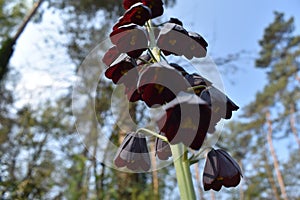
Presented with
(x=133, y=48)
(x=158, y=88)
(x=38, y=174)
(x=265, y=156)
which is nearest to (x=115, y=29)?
(x=133, y=48)

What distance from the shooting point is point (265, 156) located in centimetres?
2412

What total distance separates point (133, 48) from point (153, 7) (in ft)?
0.75

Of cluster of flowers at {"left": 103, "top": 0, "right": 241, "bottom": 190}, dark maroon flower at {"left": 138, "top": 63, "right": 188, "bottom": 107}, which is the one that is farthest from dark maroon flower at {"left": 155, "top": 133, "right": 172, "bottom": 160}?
dark maroon flower at {"left": 138, "top": 63, "right": 188, "bottom": 107}

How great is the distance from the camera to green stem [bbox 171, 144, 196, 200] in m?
0.99

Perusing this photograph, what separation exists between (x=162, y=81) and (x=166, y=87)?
0.08 feet

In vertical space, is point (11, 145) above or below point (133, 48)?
above

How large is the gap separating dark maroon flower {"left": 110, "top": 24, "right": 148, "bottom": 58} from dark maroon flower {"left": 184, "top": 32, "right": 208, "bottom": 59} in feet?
0.59

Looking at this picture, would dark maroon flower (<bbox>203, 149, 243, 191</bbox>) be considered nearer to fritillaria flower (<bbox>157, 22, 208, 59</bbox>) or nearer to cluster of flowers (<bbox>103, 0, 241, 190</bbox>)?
cluster of flowers (<bbox>103, 0, 241, 190</bbox>)

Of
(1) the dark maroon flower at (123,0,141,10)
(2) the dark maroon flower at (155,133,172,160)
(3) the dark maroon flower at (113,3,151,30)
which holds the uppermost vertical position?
(1) the dark maroon flower at (123,0,141,10)

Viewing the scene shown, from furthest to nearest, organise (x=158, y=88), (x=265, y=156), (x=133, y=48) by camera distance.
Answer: (x=265, y=156)
(x=133, y=48)
(x=158, y=88)

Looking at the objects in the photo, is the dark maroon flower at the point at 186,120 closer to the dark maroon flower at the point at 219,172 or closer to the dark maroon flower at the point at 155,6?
the dark maroon flower at the point at 219,172

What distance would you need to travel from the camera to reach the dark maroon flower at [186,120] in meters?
0.88

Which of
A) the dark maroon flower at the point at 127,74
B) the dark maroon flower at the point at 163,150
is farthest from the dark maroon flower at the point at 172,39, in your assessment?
the dark maroon flower at the point at 163,150

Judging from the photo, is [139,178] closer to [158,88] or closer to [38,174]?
[38,174]
